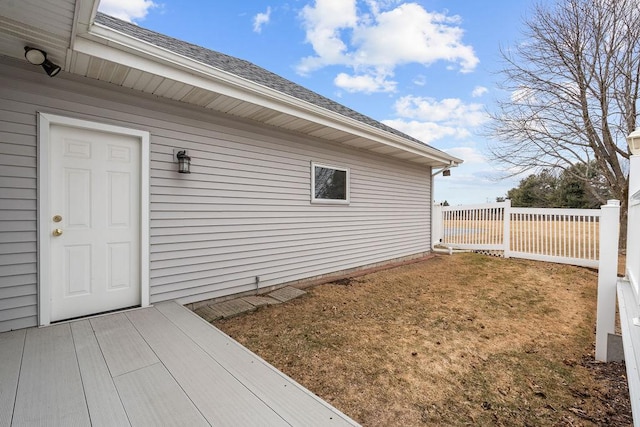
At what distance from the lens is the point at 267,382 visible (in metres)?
2.00

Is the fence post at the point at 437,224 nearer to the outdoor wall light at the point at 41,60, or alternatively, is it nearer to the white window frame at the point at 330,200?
the white window frame at the point at 330,200

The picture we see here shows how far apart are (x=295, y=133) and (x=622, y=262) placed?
934 centimetres

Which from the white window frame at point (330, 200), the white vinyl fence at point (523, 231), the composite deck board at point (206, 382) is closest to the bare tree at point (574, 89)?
the white vinyl fence at point (523, 231)

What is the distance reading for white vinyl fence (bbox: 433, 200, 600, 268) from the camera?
6926mm

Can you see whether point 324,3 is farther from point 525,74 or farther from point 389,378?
point 389,378

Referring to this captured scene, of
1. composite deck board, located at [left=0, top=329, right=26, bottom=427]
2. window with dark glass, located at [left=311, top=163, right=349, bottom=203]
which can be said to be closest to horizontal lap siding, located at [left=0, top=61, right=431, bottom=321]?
window with dark glass, located at [left=311, top=163, right=349, bottom=203]

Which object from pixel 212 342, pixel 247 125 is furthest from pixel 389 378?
pixel 247 125

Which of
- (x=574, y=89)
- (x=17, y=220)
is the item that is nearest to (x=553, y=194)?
(x=574, y=89)

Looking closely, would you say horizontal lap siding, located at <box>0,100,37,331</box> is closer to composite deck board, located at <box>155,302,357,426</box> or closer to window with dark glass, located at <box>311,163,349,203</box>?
composite deck board, located at <box>155,302,357,426</box>

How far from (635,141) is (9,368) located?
19.7 ft

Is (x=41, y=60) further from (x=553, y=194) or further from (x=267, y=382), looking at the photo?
(x=553, y=194)

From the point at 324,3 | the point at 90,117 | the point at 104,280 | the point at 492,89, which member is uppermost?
the point at 324,3

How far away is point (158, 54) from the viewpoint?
2930mm

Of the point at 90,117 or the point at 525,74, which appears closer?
the point at 90,117
